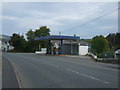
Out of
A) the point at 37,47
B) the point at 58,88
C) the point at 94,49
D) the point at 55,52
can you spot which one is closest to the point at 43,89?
the point at 58,88

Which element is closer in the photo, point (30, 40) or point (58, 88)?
point (58, 88)

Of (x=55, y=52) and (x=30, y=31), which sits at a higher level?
(x=30, y=31)

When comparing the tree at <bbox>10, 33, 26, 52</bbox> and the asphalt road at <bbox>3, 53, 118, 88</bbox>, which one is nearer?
the asphalt road at <bbox>3, 53, 118, 88</bbox>

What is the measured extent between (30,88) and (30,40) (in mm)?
96613

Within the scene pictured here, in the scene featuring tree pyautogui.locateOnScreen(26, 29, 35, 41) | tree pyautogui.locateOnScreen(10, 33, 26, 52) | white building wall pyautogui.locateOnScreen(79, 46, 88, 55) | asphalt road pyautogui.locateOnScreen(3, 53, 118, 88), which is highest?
tree pyautogui.locateOnScreen(26, 29, 35, 41)

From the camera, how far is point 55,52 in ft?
234

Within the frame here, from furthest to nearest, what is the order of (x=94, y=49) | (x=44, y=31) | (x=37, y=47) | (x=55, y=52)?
(x=44, y=31) → (x=37, y=47) → (x=94, y=49) → (x=55, y=52)

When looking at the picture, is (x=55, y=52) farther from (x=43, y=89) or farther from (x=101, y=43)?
(x=43, y=89)

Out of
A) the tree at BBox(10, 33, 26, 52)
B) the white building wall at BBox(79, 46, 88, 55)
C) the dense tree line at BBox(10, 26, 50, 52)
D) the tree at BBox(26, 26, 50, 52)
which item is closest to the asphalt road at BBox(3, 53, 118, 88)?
the white building wall at BBox(79, 46, 88, 55)

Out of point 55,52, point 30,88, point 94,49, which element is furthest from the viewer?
point 94,49

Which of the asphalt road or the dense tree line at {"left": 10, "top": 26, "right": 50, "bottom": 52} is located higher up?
the dense tree line at {"left": 10, "top": 26, "right": 50, "bottom": 52}

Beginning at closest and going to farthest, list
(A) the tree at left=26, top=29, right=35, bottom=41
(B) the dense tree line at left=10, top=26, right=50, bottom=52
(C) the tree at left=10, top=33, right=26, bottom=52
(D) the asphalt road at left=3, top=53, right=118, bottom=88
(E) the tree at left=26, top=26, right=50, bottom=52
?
(D) the asphalt road at left=3, top=53, right=118, bottom=88, (E) the tree at left=26, top=26, right=50, bottom=52, (B) the dense tree line at left=10, top=26, right=50, bottom=52, (A) the tree at left=26, top=29, right=35, bottom=41, (C) the tree at left=10, top=33, right=26, bottom=52

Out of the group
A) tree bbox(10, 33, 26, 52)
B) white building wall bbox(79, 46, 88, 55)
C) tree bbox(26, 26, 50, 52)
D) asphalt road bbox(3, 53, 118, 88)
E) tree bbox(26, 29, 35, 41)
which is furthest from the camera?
Answer: tree bbox(10, 33, 26, 52)

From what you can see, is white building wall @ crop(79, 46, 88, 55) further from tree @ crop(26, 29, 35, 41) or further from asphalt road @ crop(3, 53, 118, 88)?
asphalt road @ crop(3, 53, 118, 88)
